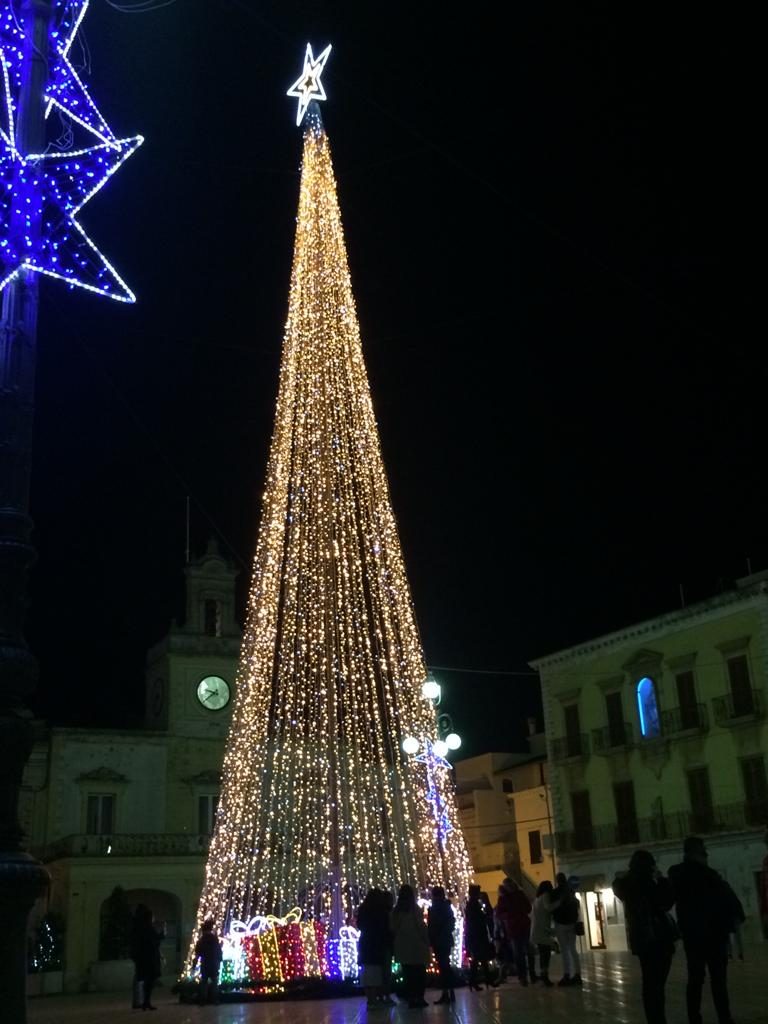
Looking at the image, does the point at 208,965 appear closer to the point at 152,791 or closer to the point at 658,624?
the point at 658,624

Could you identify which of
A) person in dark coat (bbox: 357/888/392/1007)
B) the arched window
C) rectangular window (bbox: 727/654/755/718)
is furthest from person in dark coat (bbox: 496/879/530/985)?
the arched window

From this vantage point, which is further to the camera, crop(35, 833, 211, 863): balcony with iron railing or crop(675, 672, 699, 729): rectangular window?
crop(35, 833, 211, 863): balcony with iron railing

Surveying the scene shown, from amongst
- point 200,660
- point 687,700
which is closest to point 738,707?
point 687,700

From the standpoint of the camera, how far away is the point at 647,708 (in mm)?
32625

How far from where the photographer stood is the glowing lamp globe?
1600 centimetres

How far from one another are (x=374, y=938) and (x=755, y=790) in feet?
61.7

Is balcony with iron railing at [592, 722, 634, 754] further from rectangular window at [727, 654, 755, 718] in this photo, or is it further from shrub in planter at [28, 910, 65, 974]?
shrub in planter at [28, 910, 65, 974]

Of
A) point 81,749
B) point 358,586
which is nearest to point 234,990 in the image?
point 358,586

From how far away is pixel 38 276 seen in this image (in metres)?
7.77

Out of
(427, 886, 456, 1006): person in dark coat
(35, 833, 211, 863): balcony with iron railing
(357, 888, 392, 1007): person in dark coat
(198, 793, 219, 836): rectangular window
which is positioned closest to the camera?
(357, 888, 392, 1007): person in dark coat

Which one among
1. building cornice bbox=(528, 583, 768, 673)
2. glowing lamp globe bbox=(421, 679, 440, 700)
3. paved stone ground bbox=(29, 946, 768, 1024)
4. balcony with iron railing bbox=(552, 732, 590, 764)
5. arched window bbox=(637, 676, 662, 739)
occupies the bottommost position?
paved stone ground bbox=(29, 946, 768, 1024)

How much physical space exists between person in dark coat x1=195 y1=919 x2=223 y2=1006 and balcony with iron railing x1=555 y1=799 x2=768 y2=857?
16636 mm

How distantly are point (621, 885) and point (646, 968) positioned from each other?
1.85ft

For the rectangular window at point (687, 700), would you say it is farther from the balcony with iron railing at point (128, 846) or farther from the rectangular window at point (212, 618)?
the rectangular window at point (212, 618)
